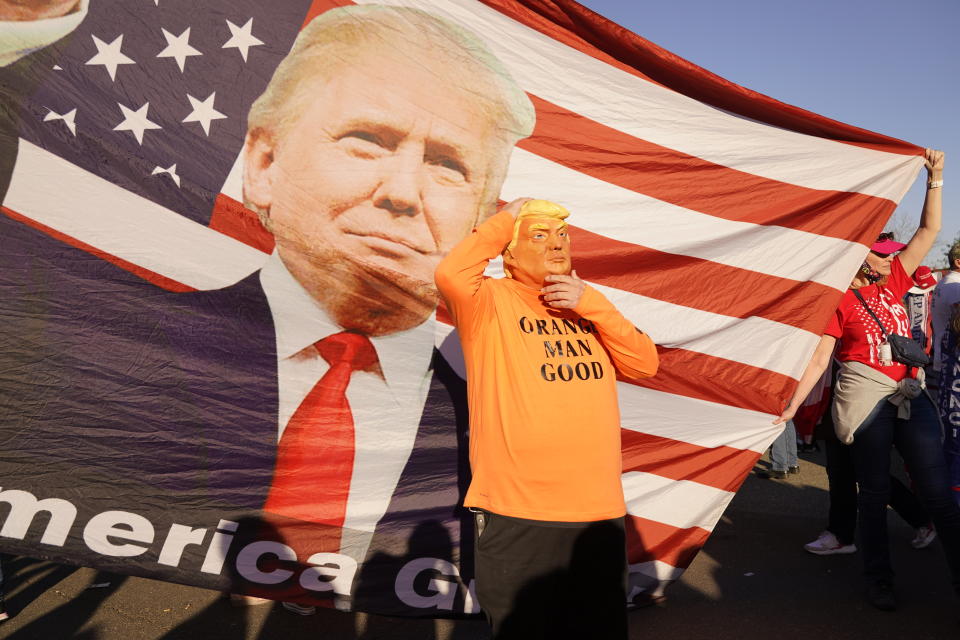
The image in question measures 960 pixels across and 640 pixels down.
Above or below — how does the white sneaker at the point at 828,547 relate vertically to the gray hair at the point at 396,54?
below

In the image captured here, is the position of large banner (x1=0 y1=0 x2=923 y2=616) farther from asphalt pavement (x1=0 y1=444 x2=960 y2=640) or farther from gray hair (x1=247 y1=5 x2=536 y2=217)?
asphalt pavement (x1=0 y1=444 x2=960 y2=640)

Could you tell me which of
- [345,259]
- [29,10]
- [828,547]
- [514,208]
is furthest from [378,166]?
[828,547]

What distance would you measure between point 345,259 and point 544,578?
4.99 ft

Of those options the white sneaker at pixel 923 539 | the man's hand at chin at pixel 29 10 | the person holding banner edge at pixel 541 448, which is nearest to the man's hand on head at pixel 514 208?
the person holding banner edge at pixel 541 448

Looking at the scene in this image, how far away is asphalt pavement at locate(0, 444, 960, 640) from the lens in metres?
3.27

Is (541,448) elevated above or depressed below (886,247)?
below

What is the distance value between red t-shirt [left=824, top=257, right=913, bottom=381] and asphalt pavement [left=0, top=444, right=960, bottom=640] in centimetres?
123

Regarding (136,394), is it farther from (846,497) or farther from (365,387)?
(846,497)

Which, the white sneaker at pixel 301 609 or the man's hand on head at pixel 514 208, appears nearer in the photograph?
the man's hand on head at pixel 514 208

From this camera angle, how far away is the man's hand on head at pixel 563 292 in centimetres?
210

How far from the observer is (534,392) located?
2047mm

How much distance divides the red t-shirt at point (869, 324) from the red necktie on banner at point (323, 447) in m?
2.35

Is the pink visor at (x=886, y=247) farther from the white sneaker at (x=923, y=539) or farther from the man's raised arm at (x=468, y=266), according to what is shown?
the man's raised arm at (x=468, y=266)

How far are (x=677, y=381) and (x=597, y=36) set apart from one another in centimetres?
164
